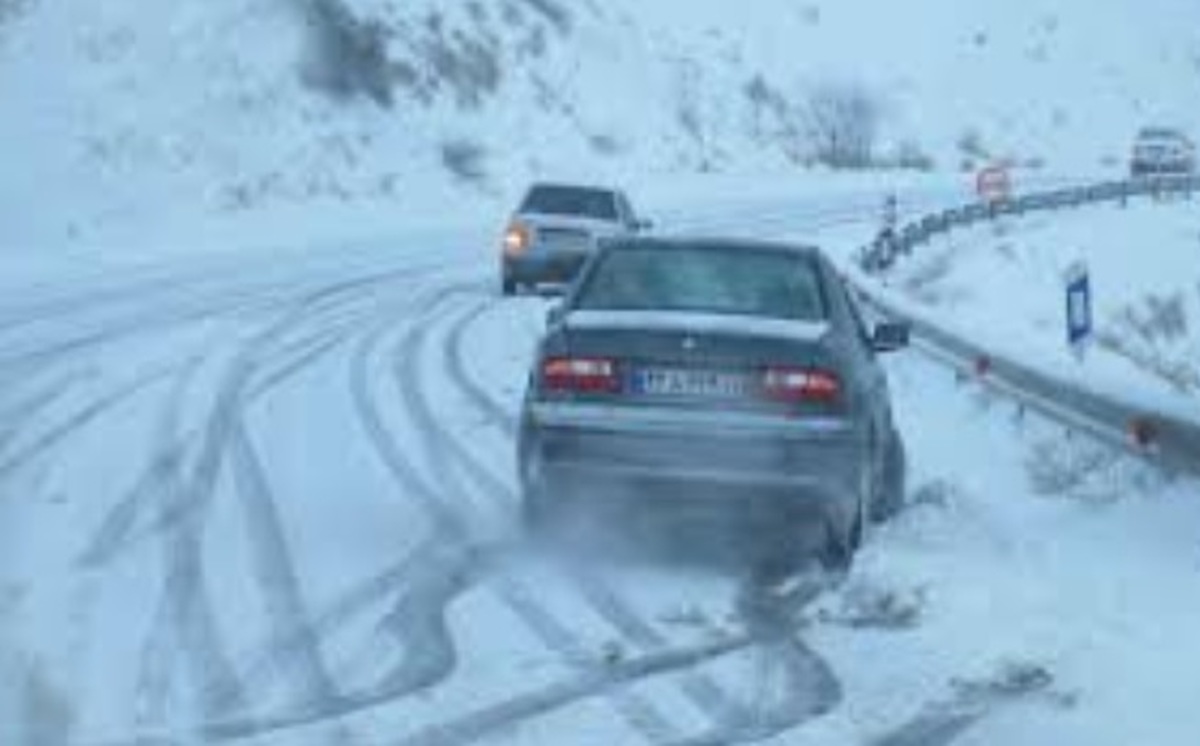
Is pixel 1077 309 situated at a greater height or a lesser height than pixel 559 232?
greater

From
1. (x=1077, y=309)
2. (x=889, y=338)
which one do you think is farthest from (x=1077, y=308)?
(x=889, y=338)

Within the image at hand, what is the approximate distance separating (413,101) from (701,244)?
39.0 metres

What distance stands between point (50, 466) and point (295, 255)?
A: 22.2 m

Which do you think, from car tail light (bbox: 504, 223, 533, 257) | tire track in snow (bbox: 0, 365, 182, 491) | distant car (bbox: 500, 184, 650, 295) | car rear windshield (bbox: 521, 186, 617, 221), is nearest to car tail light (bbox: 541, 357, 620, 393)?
tire track in snow (bbox: 0, 365, 182, 491)

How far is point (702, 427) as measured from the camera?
40.7ft

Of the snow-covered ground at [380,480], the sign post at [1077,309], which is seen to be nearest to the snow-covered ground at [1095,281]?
the snow-covered ground at [380,480]

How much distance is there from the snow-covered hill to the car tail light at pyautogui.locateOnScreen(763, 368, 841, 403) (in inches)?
1067

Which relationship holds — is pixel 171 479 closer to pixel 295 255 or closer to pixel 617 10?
pixel 295 255

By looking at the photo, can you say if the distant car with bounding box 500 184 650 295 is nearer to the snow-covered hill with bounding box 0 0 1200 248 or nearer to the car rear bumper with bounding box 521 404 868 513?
the snow-covered hill with bounding box 0 0 1200 248

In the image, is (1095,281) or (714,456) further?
(1095,281)

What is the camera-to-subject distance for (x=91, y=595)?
11.1 m

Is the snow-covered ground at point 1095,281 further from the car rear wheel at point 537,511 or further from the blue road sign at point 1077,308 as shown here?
the car rear wheel at point 537,511

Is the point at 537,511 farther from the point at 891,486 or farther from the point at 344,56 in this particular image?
the point at 344,56

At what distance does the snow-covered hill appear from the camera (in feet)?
145
